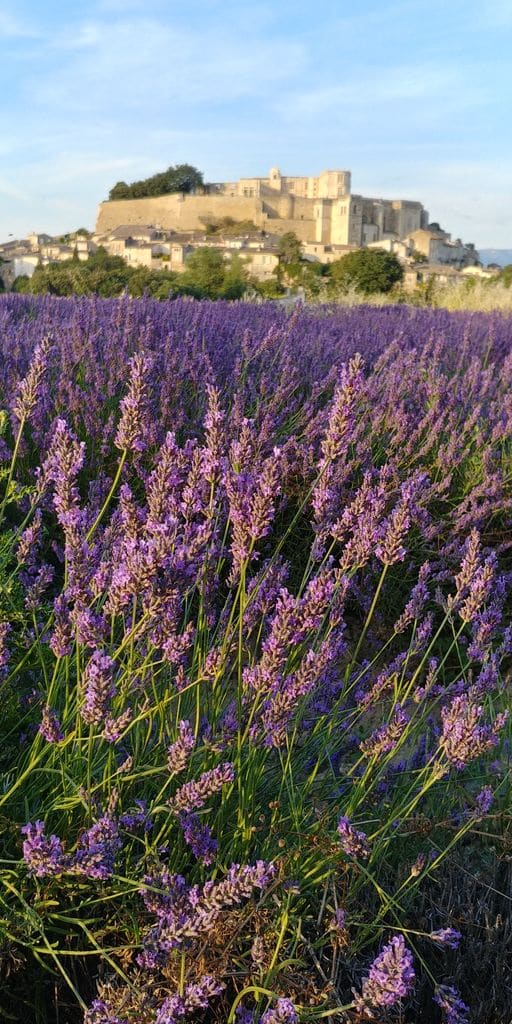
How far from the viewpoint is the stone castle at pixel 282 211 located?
8394 centimetres

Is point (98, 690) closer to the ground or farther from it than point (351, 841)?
farther from it

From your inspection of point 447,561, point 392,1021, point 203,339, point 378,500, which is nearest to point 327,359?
point 203,339

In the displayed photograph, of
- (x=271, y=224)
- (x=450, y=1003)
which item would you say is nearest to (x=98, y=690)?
(x=450, y=1003)

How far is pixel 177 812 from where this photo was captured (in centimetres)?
118

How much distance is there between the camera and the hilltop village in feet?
245

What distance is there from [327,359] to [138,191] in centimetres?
9264

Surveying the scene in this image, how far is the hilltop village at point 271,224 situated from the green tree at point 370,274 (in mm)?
38648

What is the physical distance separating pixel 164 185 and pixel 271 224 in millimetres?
14438

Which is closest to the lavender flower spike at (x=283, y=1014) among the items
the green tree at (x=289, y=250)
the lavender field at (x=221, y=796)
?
the lavender field at (x=221, y=796)

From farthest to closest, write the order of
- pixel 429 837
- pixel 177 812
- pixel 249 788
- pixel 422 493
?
1. pixel 422 493
2. pixel 429 837
3. pixel 249 788
4. pixel 177 812

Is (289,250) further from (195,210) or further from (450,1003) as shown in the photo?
(450,1003)

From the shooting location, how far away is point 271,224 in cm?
8362

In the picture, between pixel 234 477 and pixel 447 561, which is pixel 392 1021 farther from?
pixel 447 561

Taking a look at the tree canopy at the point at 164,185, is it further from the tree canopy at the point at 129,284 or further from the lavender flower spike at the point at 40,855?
the lavender flower spike at the point at 40,855
